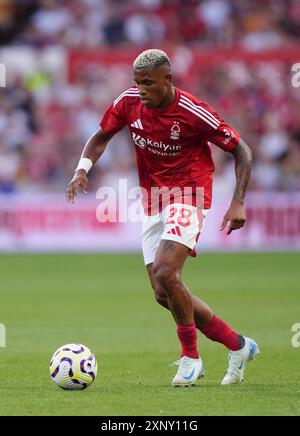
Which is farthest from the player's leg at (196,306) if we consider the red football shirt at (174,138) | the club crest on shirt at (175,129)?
the club crest on shirt at (175,129)

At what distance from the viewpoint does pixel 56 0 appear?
26406mm

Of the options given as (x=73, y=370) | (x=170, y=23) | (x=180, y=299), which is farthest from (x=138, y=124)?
(x=170, y=23)

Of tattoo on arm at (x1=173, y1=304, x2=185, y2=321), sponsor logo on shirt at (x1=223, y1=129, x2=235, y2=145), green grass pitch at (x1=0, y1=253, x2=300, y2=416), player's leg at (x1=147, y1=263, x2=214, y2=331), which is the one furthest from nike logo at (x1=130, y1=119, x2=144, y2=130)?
green grass pitch at (x1=0, y1=253, x2=300, y2=416)

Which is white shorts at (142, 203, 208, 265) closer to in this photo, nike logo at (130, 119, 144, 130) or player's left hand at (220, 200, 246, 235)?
player's left hand at (220, 200, 246, 235)

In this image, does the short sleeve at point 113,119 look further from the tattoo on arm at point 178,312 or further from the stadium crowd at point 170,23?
the stadium crowd at point 170,23

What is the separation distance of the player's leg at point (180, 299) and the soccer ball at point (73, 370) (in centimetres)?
63

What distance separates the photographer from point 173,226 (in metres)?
7.84

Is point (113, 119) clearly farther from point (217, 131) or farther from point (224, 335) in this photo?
point (224, 335)

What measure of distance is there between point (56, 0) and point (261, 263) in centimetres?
1017

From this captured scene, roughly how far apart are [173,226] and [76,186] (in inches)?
29.8

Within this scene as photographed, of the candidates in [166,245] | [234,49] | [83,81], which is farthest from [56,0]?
[166,245]

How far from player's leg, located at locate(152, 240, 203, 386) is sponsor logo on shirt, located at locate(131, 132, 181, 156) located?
68 centimetres

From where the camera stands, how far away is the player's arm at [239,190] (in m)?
7.61

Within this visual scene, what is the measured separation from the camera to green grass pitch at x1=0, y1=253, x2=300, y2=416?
273 inches
